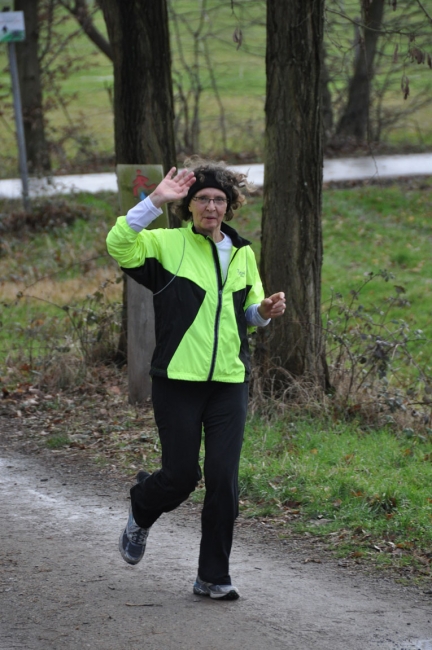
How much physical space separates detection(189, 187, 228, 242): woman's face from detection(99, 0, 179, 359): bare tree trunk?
4.05 metres

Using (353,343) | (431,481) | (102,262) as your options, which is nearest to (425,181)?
(102,262)

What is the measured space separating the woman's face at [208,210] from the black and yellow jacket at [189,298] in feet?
0.16

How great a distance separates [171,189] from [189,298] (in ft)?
1.64

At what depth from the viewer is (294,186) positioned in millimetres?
7836

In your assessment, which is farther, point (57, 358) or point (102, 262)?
point (102, 262)

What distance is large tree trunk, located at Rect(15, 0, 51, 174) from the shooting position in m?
19.9

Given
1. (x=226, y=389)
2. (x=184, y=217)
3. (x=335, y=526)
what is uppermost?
(x=184, y=217)

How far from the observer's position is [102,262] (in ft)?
46.2

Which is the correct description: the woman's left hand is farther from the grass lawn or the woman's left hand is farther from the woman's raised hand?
A: the grass lawn

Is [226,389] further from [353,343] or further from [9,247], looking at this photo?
[9,247]

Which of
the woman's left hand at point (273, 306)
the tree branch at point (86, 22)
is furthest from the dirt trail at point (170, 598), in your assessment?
the tree branch at point (86, 22)

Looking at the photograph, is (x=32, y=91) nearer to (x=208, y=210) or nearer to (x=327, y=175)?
(x=327, y=175)

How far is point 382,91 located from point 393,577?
58.8 ft

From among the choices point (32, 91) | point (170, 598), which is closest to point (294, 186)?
point (170, 598)
